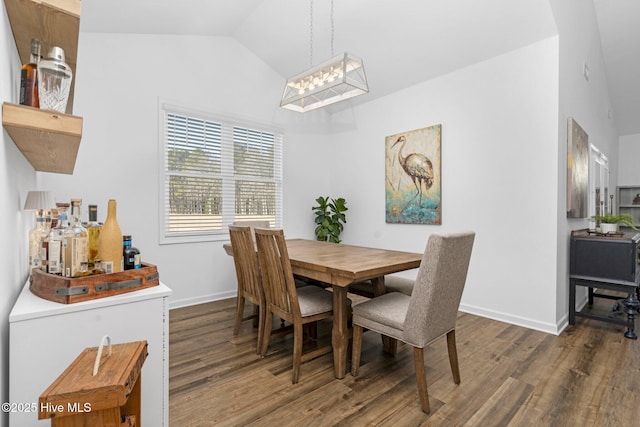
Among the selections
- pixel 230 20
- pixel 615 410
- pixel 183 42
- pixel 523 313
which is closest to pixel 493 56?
pixel 523 313

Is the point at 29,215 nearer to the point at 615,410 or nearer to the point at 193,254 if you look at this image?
the point at 193,254

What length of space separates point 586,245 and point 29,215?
4501 mm

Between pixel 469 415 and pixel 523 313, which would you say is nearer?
pixel 469 415

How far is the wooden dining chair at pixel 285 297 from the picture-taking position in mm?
2164

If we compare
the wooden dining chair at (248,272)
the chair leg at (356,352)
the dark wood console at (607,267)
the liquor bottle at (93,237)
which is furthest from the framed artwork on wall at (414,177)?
the liquor bottle at (93,237)

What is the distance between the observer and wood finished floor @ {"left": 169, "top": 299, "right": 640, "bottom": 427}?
181cm

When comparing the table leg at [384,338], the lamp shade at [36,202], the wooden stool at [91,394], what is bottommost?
the table leg at [384,338]

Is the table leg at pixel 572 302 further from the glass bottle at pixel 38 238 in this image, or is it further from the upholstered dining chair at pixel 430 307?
the glass bottle at pixel 38 238

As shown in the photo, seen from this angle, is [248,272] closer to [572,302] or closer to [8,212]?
[8,212]

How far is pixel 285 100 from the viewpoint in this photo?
3129 millimetres

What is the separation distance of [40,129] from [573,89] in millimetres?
4472

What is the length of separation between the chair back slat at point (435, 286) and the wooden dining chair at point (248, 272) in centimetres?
121

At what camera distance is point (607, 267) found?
3.11 m

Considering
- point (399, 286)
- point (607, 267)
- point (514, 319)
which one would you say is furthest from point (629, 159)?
point (399, 286)
